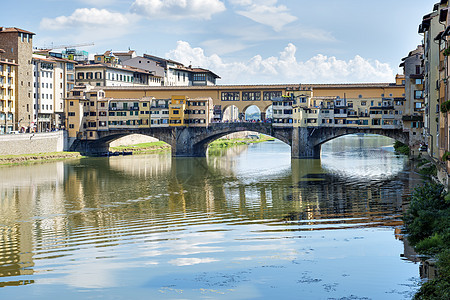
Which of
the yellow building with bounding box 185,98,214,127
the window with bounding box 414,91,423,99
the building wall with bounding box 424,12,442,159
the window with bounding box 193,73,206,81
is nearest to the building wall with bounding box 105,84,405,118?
the yellow building with bounding box 185,98,214,127

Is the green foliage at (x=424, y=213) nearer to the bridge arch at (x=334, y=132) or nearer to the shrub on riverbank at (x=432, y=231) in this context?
the shrub on riverbank at (x=432, y=231)

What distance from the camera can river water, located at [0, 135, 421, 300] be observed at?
70.8 feet

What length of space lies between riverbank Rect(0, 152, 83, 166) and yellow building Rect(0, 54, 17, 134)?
639 cm

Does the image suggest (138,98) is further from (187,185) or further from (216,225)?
(216,225)

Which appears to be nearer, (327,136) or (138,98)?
(327,136)

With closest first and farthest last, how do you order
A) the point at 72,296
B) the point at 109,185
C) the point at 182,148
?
1. the point at 72,296
2. the point at 109,185
3. the point at 182,148

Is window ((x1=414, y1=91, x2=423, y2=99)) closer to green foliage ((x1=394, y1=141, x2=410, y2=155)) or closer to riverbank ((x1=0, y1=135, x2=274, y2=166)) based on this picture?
green foliage ((x1=394, y1=141, x2=410, y2=155))

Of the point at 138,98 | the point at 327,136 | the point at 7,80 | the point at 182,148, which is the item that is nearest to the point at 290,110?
the point at 327,136

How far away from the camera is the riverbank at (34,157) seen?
67750mm

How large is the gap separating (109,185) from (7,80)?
33.6m

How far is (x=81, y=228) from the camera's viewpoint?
3244 centimetres

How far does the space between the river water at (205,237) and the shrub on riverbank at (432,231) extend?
83cm

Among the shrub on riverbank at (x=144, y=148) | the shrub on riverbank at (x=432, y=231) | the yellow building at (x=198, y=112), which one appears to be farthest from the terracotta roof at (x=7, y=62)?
the shrub on riverbank at (x=432, y=231)

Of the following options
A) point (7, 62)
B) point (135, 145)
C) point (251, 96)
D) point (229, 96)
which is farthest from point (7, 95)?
point (251, 96)
